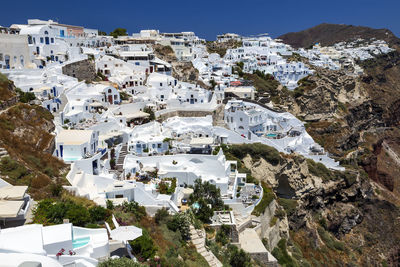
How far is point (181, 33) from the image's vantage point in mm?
71750

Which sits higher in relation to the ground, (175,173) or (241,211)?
(175,173)

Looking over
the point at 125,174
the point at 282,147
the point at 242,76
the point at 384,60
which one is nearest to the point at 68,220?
the point at 125,174

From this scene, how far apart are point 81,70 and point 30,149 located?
2147 cm

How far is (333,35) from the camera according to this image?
169m

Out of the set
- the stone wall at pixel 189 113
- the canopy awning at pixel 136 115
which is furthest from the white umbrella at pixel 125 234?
the stone wall at pixel 189 113

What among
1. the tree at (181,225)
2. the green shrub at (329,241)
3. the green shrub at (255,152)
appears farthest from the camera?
the green shrub at (255,152)

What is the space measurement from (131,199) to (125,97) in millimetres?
21672

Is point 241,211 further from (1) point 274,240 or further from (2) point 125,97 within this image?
(2) point 125,97

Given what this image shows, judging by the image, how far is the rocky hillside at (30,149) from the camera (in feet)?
58.7

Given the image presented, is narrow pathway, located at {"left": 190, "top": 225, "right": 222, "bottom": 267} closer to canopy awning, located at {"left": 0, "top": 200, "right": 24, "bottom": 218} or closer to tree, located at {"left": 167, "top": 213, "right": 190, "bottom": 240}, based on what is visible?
tree, located at {"left": 167, "top": 213, "right": 190, "bottom": 240}

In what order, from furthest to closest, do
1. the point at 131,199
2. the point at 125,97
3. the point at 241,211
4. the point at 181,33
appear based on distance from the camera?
the point at 181,33 < the point at 125,97 < the point at 241,211 < the point at 131,199

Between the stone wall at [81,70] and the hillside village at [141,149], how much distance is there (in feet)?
0.48

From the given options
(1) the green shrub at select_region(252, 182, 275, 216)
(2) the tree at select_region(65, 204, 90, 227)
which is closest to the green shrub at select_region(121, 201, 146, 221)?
(2) the tree at select_region(65, 204, 90, 227)

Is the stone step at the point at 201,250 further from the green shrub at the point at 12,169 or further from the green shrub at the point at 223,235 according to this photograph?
the green shrub at the point at 12,169
